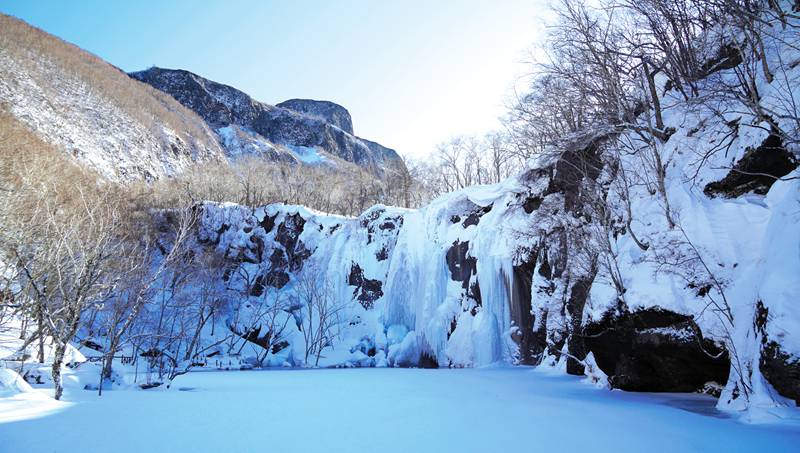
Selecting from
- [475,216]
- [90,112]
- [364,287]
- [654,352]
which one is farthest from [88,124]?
[654,352]

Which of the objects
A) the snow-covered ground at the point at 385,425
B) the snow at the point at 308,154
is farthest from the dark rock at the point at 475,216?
the snow at the point at 308,154

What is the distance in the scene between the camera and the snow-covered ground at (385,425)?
142 inches

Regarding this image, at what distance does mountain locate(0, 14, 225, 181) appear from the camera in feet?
95.4

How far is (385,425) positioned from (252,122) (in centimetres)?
6428

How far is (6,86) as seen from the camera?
28.7m

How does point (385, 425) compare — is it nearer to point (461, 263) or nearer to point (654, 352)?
point (654, 352)

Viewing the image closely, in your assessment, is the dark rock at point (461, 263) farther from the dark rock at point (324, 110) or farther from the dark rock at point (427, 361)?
the dark rock at point (324, 110)

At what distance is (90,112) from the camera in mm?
34875

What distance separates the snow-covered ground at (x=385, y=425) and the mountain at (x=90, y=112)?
94.7ft

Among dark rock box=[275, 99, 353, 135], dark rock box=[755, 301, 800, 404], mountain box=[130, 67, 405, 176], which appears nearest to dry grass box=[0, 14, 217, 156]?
mountain box=[130, 67, 405, 176]

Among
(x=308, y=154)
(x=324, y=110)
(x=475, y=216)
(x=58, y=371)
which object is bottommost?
(x=58, y=371)

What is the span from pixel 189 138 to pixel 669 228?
154ft

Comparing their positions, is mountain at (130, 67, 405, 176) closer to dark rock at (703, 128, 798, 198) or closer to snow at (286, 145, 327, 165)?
snow at (286, 145, 327, 165)

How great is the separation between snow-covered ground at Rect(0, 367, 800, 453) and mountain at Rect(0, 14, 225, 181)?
94.7 ft
